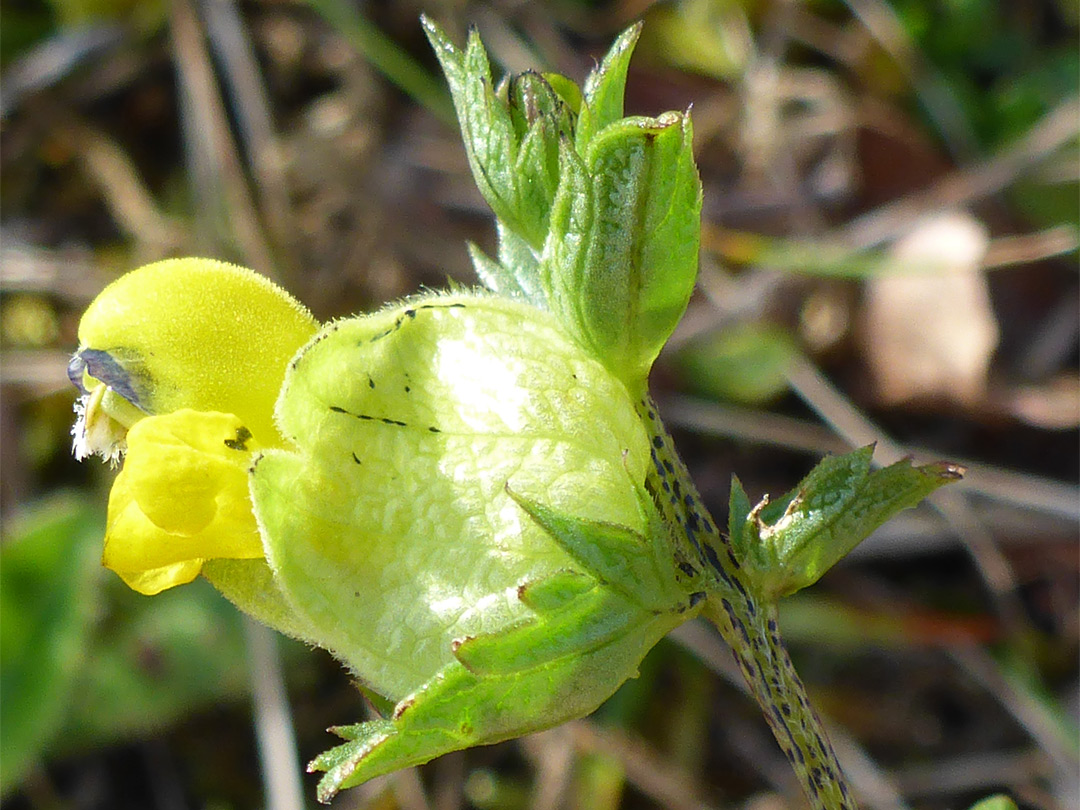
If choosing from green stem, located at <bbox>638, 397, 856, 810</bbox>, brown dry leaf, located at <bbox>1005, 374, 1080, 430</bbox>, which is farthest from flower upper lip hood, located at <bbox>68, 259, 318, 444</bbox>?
brown dry leaf, located at <bbox>1005, 374, 1080, 430</bbox>

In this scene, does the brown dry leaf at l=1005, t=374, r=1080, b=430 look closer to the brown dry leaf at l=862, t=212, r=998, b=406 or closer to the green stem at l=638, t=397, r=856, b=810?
the brown dry leaf at l=862, t=212, r=998, b=406

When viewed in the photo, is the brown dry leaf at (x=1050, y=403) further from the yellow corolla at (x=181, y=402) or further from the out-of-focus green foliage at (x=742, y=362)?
the yellow corolla at (x=181, y=402)

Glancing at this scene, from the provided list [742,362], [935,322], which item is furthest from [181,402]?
[935,322]

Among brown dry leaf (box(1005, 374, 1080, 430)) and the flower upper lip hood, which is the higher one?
the flower upper lip hood

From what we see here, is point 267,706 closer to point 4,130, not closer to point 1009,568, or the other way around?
point 1009,568

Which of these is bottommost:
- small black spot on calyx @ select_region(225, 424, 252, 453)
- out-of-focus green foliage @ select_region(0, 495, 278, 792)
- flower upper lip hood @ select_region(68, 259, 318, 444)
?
out-of-focus green foliage @ select_region(0, 495, 278, 792)

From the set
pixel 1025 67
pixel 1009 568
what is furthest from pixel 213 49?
pixel 1009 568

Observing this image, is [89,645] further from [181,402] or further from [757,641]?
[757,641]
